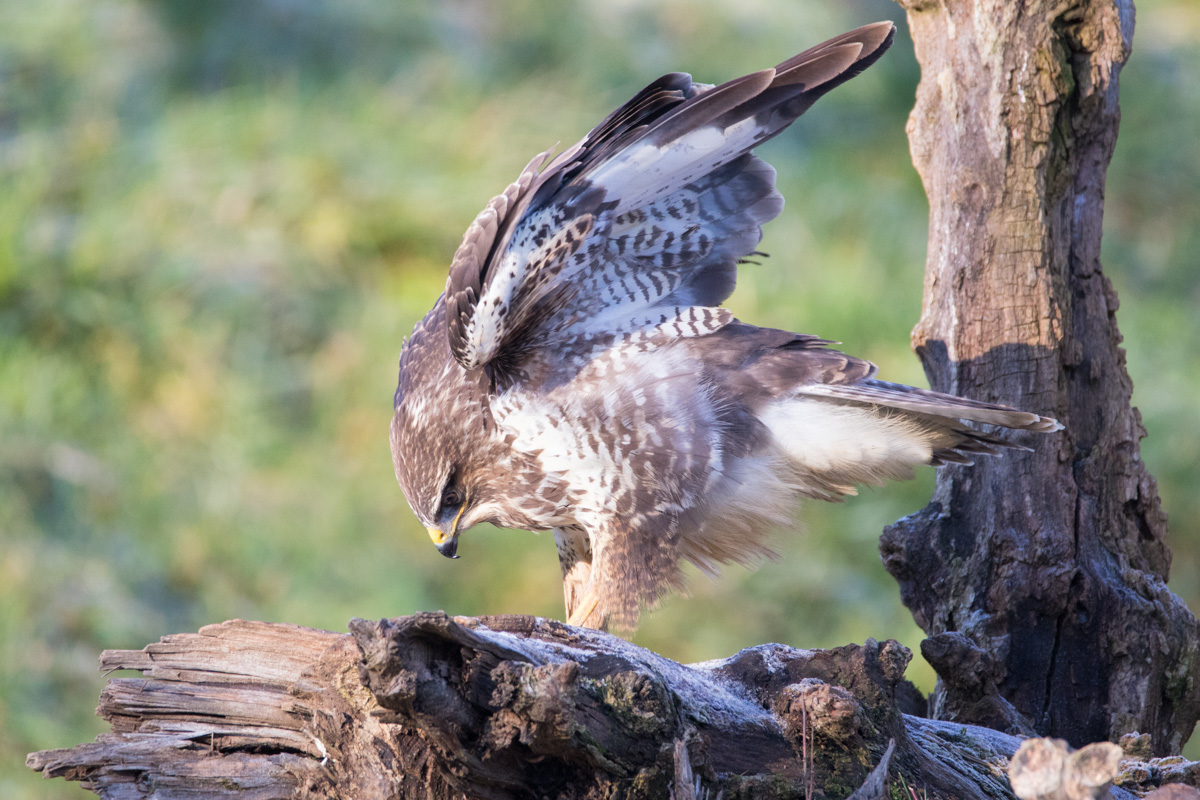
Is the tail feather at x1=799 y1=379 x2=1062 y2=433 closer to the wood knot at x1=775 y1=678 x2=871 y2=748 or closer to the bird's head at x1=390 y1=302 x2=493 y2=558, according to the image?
the wood knot at x1=775 y1=678 x2=871 y2=748

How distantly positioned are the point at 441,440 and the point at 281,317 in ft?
15.6

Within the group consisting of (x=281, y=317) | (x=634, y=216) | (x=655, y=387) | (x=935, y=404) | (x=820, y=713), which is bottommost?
(x=820, y=713)

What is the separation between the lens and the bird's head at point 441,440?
289cm

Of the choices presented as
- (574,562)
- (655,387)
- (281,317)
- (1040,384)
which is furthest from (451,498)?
(281,317)

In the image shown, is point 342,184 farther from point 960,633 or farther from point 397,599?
point 960,633

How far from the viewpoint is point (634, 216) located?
2.74 meters

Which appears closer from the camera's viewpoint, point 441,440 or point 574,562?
point 441,440

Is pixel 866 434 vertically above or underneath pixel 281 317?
underneath

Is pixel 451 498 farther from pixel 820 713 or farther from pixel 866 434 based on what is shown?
pixel 820 713

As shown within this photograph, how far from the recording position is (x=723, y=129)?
256 centimetres

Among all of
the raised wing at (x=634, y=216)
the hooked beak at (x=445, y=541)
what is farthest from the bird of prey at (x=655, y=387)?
the hooked beak at (x=445, y=541)

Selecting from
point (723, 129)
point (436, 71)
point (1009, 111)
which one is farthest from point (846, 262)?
point (723, 129)

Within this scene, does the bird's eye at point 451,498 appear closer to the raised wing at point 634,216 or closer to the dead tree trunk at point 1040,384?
the raised wing at point 634,216

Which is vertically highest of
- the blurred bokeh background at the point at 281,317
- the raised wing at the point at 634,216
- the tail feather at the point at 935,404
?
the blurred bokeh background at the point at 281,317
